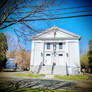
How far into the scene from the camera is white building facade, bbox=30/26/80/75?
13445mm

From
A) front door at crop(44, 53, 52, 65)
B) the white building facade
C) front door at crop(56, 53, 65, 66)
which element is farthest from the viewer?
front door at crop(44, 53, 52, 65)

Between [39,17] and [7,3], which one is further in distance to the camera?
[39,17]

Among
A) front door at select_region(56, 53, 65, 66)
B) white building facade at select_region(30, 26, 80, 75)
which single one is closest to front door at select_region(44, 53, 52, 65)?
white building facade at select_region(30, 26, 80, 75)

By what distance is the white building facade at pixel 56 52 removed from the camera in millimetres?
13445

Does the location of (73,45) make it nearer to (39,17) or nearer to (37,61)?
(37,61)

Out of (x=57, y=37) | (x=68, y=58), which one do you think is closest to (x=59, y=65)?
(x=68, y=58)

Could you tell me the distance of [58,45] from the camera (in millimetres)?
14852

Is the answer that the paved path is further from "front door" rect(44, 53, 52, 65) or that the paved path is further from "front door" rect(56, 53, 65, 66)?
"front door" rect(44, 53, 52, 65)

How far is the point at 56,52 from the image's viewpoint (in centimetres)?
1471

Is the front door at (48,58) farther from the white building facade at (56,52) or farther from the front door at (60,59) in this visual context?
the front door at (60,59)

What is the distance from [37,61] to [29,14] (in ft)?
36.6

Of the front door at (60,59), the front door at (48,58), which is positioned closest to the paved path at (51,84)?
the front door at (60,59)

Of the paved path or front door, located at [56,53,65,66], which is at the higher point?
front door, located at [56,53,65,66]

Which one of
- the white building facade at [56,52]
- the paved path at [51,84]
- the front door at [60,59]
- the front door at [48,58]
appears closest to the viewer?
the paved path at [51,84]
